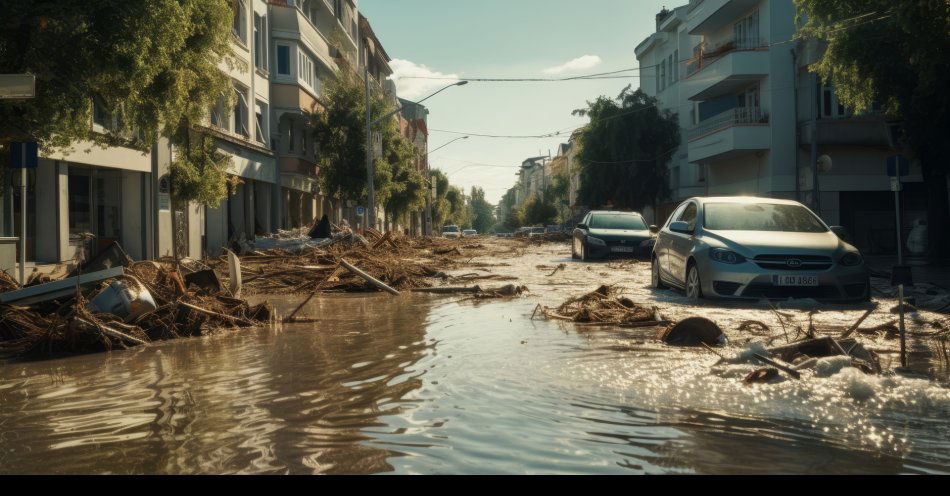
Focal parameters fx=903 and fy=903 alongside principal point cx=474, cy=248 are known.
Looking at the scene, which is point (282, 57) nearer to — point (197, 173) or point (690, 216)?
point (197, 173)

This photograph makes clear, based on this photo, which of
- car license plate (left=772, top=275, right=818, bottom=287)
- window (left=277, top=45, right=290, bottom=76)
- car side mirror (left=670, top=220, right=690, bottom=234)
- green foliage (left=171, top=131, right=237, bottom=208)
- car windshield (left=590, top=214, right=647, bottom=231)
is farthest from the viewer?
window (left=277, top=45, right=290, bottom=76)

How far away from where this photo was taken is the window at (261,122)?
117ft

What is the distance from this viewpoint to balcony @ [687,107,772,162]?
37.8 metres

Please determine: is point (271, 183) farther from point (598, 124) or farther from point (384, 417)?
point (384, 417)

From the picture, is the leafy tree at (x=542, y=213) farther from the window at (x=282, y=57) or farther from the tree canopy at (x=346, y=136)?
the window at (x=282, y=57)

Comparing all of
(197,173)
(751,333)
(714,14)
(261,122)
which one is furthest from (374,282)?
(714,14)

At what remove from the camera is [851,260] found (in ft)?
37.4

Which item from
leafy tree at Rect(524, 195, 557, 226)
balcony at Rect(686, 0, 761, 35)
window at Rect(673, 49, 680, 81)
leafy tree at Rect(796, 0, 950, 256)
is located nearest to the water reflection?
leafy tree at Rect(796, 0, 950, 256)

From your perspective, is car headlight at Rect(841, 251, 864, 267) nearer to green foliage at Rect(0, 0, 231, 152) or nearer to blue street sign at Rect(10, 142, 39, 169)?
green foliage at Rect(0, 0, 231, 152)

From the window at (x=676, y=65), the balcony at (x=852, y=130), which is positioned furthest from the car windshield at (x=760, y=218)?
the window at (x=676, y=65)

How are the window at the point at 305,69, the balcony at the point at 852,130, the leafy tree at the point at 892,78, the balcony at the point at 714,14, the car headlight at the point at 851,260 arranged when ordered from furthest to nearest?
the balcony at the point at 714,14 → the window at the point at 305,69 → the balcony at the point at 852,130 → the leafy tree at the point at 892,78 → the car headlight at the point at 851,260

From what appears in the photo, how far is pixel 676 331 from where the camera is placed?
25.2 feet

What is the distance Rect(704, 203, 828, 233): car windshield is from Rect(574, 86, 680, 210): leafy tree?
140 feet
